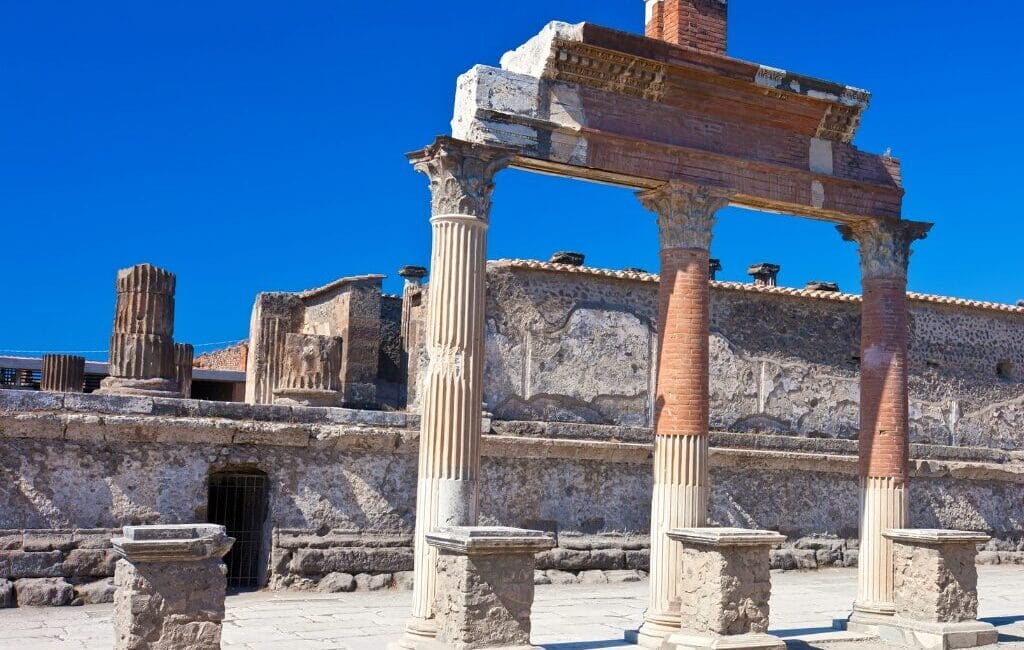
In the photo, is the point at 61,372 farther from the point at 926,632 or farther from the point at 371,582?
the point at 926,632

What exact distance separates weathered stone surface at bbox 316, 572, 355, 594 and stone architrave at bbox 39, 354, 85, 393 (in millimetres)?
5145

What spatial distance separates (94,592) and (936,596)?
791cm

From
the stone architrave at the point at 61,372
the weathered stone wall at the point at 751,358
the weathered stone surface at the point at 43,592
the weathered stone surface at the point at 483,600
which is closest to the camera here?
the weathered stone surface at the point at 483,600

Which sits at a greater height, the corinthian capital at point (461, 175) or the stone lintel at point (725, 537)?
the corinthian capital at point (461, 175)

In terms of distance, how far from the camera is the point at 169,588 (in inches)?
253

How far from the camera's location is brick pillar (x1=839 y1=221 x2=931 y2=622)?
397 inches

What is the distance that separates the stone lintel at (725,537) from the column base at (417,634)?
2.03 metres

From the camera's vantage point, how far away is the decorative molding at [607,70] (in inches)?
356

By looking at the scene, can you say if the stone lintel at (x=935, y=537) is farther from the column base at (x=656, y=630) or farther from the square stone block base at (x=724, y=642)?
the column base at (x=656, y=630)

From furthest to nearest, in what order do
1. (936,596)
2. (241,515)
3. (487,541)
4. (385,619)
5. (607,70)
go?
(241,515)
(385,619)
(936,596)
(607,70)
(487,541)

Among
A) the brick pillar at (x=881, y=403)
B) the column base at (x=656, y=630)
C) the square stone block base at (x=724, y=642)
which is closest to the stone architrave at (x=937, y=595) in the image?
the brick pillar at (x=881, y=403)

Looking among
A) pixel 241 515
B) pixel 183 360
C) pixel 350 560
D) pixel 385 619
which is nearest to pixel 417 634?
pixel 385 619

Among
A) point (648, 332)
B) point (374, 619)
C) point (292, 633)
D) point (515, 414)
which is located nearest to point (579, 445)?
point (515, 414)

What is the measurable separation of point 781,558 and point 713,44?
310 inches
